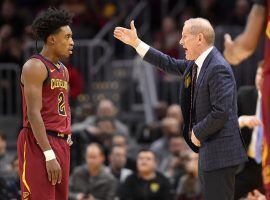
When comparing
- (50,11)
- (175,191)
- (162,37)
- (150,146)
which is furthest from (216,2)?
(50,11)

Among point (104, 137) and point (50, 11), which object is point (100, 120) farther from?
point (50, 11)

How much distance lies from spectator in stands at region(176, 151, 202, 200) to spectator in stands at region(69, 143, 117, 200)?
2.87ft

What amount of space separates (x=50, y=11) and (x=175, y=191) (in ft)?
16.2

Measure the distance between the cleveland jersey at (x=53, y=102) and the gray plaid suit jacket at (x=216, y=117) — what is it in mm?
1030

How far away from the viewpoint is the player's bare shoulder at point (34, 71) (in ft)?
19.2

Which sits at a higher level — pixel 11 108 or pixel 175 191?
pixel 11 108

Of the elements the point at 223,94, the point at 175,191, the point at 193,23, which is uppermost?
the point at 193,23

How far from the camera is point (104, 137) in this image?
A: 12.2 m

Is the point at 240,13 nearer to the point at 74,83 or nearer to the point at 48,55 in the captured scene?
the point at 74,83

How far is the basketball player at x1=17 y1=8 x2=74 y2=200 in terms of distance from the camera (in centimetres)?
584

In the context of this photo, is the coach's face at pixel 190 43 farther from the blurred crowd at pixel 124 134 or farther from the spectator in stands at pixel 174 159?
the spectator in stands at pixel 174 159

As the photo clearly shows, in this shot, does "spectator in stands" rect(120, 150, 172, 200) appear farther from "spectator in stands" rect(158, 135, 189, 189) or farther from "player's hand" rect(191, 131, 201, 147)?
"player's hand" rect(191, 131, 201, 147)

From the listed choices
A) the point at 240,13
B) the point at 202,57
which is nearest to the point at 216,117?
the point at 202,57

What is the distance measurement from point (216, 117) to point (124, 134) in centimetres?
693
